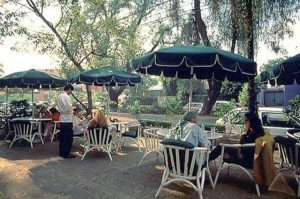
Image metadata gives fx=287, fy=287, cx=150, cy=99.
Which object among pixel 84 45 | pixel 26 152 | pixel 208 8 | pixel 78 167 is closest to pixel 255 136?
pixel 78 167

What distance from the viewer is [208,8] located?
614 inches

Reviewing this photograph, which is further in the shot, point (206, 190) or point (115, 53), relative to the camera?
point (115, 53)

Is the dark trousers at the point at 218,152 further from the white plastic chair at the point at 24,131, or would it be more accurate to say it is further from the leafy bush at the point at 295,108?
the leafy bush at the point at 295,108

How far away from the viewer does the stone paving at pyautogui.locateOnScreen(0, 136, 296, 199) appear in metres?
4.68

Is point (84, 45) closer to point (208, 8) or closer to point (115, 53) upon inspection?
point (115, 53)

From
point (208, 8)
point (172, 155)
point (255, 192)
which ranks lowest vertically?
point (255, 192)

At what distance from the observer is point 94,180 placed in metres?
5.39

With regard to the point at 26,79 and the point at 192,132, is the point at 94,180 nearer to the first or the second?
the point at 192,132

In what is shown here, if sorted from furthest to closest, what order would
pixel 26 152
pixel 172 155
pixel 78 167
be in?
pixel 26 152 → pixel 78 167 → pixel 172 155

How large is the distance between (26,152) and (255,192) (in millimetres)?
5982

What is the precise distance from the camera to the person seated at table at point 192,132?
4.75 metres

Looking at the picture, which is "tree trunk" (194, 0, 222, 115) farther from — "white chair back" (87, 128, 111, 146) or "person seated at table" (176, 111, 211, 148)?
"person seated at table" (176, 111, 211, 148)

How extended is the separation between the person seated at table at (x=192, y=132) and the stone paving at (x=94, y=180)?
83cm

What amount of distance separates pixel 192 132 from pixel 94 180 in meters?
2.10
